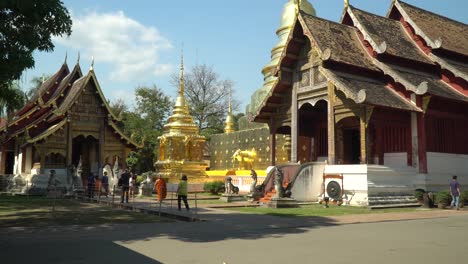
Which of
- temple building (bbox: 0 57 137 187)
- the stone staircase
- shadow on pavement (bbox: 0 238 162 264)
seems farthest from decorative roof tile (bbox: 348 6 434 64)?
temple building (bbox: 0 57 137 187)

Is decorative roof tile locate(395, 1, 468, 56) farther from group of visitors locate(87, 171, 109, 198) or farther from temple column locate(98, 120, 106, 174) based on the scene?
temple column locate(98, 120, 106, 174)

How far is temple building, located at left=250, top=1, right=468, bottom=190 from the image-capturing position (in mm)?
18109

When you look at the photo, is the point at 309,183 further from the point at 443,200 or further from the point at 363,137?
the point at 443,200

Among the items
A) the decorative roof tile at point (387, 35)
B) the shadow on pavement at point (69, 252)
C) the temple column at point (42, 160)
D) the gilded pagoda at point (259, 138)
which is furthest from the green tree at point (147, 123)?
the shadow on pavement at point (69, 252)

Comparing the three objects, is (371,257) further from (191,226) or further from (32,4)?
(32,4)

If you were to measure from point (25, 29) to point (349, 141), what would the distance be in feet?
54.3

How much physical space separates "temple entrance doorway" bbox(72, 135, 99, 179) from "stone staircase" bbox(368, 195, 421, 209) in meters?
17.3

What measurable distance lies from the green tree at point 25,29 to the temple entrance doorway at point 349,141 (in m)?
14.6

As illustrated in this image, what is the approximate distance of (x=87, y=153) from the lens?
2955 centimetres

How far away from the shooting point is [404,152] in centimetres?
1978

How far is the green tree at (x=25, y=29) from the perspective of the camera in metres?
9.70

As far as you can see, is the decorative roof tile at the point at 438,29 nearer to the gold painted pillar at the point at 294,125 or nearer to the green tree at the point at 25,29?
the gold painted pillar at the point at 294,125

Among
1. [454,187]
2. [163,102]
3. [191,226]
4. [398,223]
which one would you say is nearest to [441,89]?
[454,187]

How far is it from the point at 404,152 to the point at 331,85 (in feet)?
15.1
